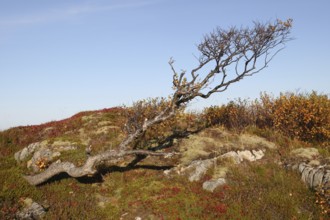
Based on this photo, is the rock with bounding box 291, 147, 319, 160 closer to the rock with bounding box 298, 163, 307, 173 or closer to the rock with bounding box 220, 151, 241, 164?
the rock with bounding box 298, 163, 307, 173

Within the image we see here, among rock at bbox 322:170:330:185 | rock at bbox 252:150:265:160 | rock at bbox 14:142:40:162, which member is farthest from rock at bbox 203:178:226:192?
rock at bbox 14:142:40:162

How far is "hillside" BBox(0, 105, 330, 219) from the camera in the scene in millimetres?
12344

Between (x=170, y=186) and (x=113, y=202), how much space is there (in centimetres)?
286

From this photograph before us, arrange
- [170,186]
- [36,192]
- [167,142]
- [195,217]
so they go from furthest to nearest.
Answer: [167,142]
[170,186]
[36,192]
[195,217]

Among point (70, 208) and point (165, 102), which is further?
point (165, 102)

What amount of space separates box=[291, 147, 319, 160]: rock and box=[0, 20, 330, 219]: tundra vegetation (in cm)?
38

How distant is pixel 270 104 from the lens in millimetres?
21422

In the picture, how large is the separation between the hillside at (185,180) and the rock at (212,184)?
50 millimetres

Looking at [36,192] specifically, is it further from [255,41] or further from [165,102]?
[255,41]

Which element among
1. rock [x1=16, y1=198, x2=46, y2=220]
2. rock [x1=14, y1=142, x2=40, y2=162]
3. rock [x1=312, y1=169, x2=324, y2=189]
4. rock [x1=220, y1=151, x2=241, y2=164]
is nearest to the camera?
rock [x1=16, y1=198, x2=46, y2=220]

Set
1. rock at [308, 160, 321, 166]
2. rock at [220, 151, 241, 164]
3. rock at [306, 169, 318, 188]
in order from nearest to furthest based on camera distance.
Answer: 1. rock at [306, 169, 318, 188]
2. rock at [308, 160, 321, 166]
3. rock at [220, 151, 241, 164]

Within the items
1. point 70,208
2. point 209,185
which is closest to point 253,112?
point 209,185

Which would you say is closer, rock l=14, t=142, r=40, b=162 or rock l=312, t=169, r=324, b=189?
rock l=312, t=169, r=324, b=189

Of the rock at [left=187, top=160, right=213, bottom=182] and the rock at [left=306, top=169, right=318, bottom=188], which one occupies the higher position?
the rock at [left=187, top=160, right=213, bottom=182]
